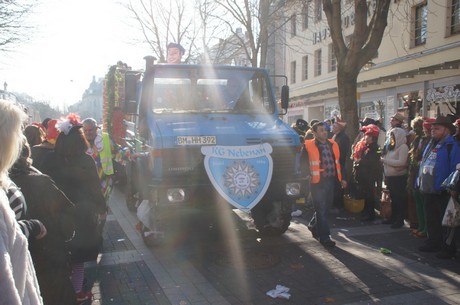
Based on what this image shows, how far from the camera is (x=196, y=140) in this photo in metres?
5.27

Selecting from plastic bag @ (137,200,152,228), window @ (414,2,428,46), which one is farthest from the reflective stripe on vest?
window @ (414,2,428,46)

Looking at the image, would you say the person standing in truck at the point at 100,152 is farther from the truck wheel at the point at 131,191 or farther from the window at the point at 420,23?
the window at the point at 420,23

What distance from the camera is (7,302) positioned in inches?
62.1

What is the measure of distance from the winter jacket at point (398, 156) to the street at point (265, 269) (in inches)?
41.1

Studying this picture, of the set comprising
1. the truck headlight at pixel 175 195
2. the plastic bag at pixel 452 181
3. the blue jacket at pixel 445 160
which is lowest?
the truck headlight at pixel 175 195

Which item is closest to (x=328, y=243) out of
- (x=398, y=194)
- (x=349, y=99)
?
(x=398, y=194)

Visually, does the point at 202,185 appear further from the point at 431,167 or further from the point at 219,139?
the point at 431,167

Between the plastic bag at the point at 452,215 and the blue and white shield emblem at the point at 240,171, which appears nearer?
the plastic bag at the point at 452,215

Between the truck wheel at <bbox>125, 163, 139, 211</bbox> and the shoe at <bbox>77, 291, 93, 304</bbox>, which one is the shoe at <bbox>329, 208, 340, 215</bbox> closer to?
the truck wheel at <bbox>125, 163, 139, 211</bbox>

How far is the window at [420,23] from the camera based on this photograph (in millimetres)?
16031

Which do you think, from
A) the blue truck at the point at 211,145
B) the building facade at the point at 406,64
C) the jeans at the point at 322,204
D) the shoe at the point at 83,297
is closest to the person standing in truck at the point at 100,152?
the blue truck at the point at 211,145

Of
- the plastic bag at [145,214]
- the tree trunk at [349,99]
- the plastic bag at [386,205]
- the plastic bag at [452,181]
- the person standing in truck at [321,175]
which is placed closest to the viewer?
the plastic bag at [452,181]

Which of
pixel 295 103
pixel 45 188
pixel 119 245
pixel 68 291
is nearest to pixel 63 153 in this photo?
pixel 45 188

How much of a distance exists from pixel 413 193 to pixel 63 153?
5455 millimetres
